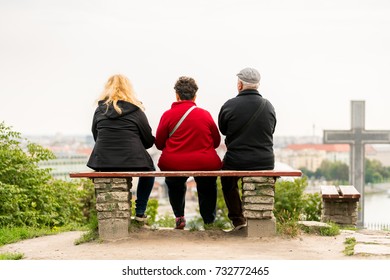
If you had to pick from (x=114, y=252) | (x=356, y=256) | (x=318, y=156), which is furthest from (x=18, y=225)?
(x=318, y=156)

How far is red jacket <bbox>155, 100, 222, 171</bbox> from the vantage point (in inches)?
294

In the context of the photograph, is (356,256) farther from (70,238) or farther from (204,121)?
(70,238)

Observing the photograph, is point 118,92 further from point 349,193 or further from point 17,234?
point 349,193

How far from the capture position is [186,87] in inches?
300

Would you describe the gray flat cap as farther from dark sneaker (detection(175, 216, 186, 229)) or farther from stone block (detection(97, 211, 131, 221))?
stone block (detection(97, 211, 131, 221))

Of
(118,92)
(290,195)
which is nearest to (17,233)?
(118,92)

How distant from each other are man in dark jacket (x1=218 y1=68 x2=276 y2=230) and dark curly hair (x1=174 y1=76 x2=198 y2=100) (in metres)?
0.39

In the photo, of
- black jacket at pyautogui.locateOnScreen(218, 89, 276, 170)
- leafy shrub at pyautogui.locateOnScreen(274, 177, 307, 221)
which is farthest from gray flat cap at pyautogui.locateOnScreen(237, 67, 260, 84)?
leafy shrub at pyautogui.locateOnScreen(274, 177, 307, 221)

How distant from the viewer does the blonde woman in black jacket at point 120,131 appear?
7.44 meters

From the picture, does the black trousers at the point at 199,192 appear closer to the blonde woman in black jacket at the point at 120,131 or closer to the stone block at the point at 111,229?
the blonde woman in black jacket at the point at 120,131

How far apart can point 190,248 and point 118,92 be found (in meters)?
1.89

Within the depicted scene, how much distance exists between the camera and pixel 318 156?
84.9 metres

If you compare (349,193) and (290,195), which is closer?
(349,193)

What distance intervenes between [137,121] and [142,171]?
545 mm
